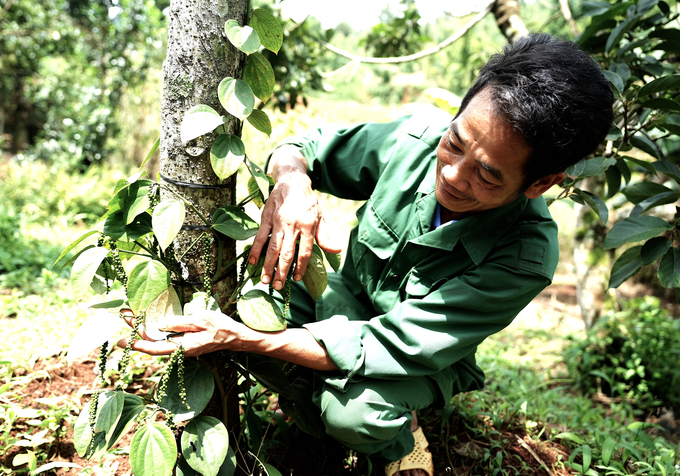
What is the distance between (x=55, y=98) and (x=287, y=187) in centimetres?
505

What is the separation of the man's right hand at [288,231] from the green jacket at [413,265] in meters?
0.16

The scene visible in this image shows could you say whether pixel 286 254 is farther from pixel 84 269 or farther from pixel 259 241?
pixel 84 269

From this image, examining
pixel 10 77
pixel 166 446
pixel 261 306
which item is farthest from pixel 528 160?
pixel 10 77

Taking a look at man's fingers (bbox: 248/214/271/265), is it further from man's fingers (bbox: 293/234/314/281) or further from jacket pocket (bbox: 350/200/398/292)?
jacket pocket (bbox: 350/200/398/292)

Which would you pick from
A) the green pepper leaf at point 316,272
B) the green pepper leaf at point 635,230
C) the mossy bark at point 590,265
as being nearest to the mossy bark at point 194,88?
the green pepper leaf at point 316,272

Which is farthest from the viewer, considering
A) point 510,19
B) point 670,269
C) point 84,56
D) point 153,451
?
point 84,56

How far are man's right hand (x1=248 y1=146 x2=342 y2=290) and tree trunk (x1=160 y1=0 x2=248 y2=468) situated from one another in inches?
4.1

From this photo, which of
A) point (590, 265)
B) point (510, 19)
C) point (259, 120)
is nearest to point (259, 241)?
point (259, 120)

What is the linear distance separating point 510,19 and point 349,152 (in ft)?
4.59

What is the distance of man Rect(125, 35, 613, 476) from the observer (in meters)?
0.95

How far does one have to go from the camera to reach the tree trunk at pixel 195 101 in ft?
3.11

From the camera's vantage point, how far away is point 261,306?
1.00 m

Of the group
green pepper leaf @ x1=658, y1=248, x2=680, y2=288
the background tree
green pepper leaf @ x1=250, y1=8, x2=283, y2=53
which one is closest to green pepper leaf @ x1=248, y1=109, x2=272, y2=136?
green pepper leaf @ x1=250, y1=8, x2=283, y2=53

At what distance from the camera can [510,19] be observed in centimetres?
224
